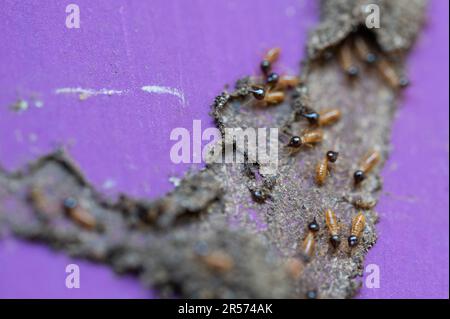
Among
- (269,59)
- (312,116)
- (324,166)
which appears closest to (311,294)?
(324,166)

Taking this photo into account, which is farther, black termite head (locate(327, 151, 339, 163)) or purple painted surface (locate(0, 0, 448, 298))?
black termite head (locate(327, 151, 339, 163))

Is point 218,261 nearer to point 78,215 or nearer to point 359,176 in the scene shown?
point 78,215

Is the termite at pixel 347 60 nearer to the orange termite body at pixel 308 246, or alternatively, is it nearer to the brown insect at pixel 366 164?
the brown insect at pixel 366 164

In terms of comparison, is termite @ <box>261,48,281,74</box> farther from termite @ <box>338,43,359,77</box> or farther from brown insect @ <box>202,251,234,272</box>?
brown insect @ <box>202,251,234,272</box>

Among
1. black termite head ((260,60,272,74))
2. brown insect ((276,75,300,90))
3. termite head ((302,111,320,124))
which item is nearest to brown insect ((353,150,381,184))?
termite head ((302,111,320,124))

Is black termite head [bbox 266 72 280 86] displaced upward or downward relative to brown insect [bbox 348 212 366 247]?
upward

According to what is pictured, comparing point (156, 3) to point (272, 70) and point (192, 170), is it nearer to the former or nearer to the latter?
point (272, 70)

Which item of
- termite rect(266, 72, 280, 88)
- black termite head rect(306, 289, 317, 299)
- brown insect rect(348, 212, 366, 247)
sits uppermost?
termite rect(266, 72, 280, 88)

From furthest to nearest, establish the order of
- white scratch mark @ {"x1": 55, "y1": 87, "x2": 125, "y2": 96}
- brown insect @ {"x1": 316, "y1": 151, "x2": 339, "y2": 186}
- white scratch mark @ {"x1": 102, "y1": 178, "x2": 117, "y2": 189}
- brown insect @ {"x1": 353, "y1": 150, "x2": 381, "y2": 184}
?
brown insect @ {"x1": 353, "y1": 150, "x2": 381, "y2": 184} → brown insect @ {"x1": 316, "y1": 151, "x2": 339, "y2": 186} → white scratch mark @ {"x1": 55, "y1": 87, "x2": 125, "y2": 96} → white scratch mark @ {"x1": 102, "y1": 178, "x2": 117, "y2": 189}
